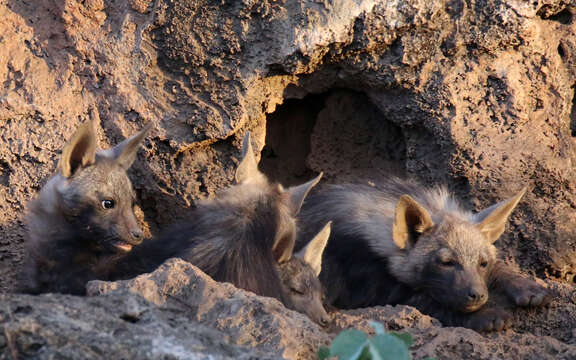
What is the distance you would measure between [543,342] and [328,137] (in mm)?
3012

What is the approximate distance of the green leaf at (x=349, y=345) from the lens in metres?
3.09

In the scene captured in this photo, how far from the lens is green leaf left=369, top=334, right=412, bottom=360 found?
3.05 meters

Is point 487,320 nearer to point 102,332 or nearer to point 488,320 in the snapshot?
point 488,320

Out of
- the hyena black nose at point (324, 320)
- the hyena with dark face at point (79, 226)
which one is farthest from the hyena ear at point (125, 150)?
the hyena black nose at point (324, 320)

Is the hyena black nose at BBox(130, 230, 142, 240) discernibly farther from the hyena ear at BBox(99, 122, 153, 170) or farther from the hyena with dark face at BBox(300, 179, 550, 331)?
the hyena with dark face at BBox(300, 179, 550, 331)

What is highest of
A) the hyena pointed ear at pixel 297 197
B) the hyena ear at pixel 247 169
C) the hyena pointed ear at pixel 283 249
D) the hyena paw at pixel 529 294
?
the hyena ear at pixel 247 169

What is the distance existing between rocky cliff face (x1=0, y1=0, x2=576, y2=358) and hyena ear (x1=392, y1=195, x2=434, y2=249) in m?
0.86

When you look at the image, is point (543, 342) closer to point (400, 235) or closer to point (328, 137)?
point (400, 235)

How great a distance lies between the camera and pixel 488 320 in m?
5.25

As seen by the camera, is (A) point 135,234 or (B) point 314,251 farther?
(B) point 314,251

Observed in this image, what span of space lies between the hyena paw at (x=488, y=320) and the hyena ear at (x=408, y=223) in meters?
0.67

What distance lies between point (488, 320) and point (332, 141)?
7.58 ft

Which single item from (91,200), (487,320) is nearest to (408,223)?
(487,320)

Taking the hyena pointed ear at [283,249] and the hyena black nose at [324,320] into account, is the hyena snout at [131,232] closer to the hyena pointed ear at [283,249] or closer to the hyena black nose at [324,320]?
the hyena pointed ear at [283,249]
